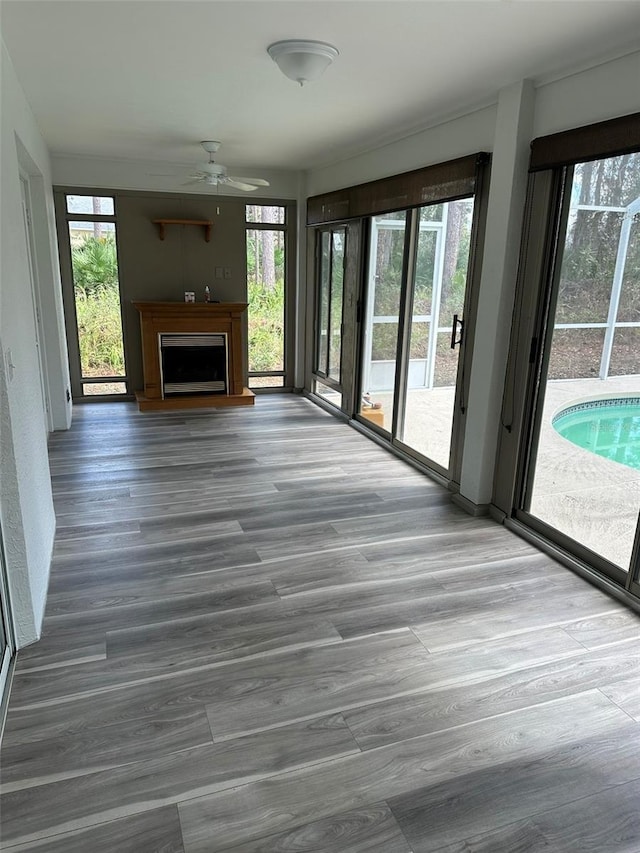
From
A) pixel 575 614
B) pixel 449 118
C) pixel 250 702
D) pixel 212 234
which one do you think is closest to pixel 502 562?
pixel 575 614

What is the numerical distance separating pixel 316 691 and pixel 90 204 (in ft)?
18.7

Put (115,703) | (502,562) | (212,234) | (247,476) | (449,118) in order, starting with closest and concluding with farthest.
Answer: (115,703)
(502,562)
(449,118)
(247,476)
(212,234)

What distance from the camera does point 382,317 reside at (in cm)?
529

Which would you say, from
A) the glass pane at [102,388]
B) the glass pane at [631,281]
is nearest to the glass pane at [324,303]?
the glass pane at [102,388]

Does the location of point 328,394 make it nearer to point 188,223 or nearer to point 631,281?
point 188,223

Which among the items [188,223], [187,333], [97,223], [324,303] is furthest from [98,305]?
[324,303]

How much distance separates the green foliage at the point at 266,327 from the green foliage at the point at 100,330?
4.97ft

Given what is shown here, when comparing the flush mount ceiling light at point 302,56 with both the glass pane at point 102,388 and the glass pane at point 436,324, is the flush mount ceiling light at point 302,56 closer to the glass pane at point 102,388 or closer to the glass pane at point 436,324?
the glass pane at point 436,324

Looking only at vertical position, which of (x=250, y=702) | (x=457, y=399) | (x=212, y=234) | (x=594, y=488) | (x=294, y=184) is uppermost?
(x=294, y=184)

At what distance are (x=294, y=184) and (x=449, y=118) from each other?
3111 mm

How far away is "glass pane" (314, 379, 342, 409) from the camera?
6.35 metres

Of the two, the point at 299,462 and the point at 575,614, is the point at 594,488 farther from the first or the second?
the point at 299,462

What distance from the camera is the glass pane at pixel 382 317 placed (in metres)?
4.96

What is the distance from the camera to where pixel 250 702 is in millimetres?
2129
